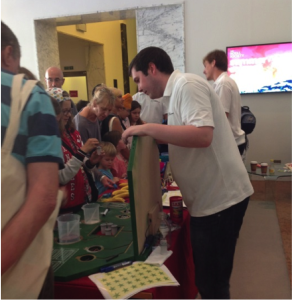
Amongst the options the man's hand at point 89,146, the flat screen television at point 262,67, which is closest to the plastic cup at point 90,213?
the man's hand at point 89,146

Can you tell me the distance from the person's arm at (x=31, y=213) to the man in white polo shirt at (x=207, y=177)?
66 cm

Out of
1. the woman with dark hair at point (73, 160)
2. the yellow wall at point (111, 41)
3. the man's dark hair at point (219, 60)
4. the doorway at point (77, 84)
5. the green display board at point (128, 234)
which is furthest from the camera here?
the doorway at point (77, 84)

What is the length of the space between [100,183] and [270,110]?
344 cm

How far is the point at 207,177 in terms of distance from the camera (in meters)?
1.41

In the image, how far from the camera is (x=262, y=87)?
15.6 feet

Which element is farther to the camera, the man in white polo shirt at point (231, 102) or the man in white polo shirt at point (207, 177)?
the man in white polo shirt at point (231, 102)

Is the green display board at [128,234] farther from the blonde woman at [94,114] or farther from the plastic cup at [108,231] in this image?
the blonde woman at [94,114]

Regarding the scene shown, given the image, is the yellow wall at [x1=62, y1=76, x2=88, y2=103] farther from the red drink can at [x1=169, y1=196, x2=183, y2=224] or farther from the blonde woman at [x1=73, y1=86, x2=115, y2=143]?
the red drink can at [x1=169, y1=196, x2=183, y2=224]

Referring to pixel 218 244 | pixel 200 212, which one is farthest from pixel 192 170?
pixel 218 244

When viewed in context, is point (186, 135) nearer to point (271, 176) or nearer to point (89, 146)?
point (89, 146)

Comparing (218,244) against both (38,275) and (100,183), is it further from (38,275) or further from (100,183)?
(100,183)

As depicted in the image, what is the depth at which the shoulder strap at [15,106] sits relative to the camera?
2.18 ft

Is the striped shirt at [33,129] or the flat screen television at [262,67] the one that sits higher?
the flat screen television at [262,67]

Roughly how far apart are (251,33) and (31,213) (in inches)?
187
